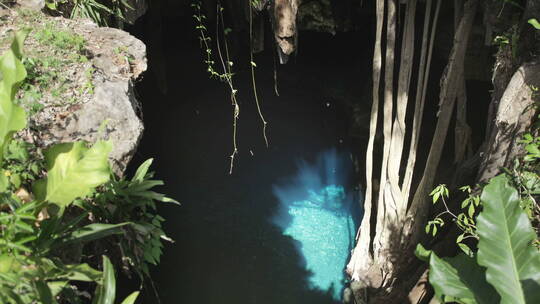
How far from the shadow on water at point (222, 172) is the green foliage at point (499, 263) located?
3.05 metres

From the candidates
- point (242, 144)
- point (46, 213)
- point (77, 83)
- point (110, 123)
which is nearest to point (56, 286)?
point (46, 213)

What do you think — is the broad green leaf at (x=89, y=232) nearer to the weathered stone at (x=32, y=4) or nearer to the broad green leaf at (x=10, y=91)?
the broad green leaf at (x=10, y=91)

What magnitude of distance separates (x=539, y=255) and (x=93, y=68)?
7.95 ft

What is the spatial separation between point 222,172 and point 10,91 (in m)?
4.49

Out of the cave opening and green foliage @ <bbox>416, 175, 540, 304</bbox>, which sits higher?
green foliage @ <bbox>416, 175, 540, 304</bbox>

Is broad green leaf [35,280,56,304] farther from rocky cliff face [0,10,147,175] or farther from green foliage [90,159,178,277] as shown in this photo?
rocky cliff face [0,10,147,175]

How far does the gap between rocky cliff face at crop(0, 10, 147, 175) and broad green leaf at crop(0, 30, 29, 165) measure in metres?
0.66

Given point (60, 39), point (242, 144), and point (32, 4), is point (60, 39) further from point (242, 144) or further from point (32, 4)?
point (242, 144)

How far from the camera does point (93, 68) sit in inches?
106

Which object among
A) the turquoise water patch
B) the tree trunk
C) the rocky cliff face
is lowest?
the turquoise water patch

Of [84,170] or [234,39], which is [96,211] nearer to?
[84,170]

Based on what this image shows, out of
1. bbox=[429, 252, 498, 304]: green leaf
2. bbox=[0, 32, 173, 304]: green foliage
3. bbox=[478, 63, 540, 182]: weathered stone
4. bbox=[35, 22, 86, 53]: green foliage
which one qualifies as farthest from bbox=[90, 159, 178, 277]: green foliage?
bbox=[478, 63, 540, 182]: weathered stone

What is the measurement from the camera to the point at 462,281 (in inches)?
75.3

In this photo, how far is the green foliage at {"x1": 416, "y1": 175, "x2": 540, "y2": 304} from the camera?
168 centimetres
